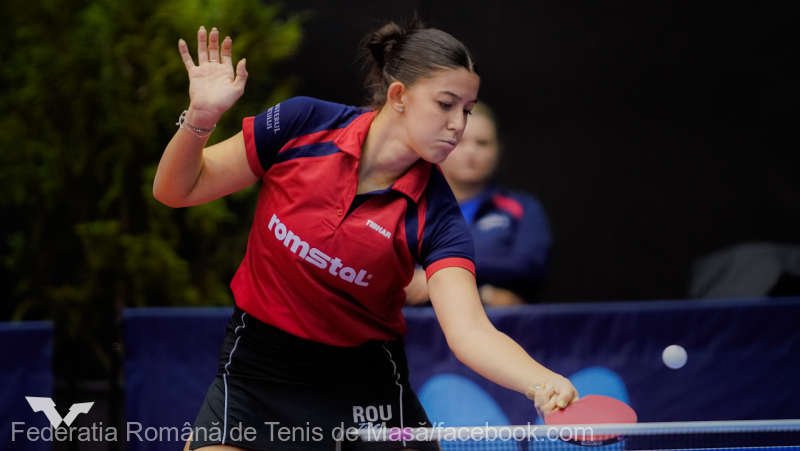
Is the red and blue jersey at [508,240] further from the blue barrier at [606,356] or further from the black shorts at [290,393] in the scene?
the black shorts at [290,393]

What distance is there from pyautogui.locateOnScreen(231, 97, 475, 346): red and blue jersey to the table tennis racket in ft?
1.90

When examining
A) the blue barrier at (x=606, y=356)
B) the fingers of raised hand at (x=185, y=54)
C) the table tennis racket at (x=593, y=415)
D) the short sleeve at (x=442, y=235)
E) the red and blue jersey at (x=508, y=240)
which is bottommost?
the blue barrier at (x=606, y=356)

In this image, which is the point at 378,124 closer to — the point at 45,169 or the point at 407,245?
the point at 407,245

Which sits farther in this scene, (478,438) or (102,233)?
(102,233)

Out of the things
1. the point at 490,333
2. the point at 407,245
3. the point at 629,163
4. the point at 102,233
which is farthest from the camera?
the point at 629,163

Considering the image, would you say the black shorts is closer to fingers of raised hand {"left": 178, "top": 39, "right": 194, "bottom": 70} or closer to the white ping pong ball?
fingers of raised hand {"left": 178, "top": 39, "right": 194, "bottom": 70}

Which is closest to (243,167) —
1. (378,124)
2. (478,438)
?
(378,124)

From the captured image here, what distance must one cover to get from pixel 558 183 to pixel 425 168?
11.3 ft

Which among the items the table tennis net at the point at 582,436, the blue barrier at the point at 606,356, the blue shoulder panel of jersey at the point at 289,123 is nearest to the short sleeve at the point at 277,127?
the blue shoulder panel of jersey at the point at 289,123

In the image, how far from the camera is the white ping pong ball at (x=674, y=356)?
11.6 feet

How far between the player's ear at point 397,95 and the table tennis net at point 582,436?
90 centimetres

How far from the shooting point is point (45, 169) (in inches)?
216

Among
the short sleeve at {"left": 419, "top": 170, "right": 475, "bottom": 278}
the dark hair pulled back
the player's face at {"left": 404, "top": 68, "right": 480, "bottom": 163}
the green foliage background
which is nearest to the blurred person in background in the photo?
the green foliage background

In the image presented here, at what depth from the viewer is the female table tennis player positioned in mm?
2725
